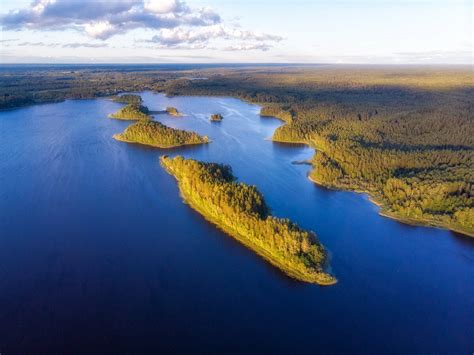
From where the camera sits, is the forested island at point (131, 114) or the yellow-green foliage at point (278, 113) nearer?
the forested island at point (131, 114)

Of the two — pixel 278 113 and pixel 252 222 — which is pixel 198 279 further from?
pixel 278 113

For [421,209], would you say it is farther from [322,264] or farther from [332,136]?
[332,136]

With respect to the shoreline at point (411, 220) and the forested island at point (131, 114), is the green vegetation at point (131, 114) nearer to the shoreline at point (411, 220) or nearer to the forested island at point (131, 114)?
the forested island at point (131, 114)

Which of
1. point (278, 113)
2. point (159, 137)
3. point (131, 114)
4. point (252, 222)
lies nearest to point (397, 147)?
point (252, 222)

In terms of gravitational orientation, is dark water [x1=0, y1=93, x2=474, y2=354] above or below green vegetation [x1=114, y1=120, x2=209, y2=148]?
below

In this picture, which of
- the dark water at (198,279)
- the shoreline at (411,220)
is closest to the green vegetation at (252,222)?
the dark water at (198,279)

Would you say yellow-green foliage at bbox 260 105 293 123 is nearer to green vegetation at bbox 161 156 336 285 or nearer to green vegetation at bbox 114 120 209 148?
green vegetation at bbox 114 120 209 148

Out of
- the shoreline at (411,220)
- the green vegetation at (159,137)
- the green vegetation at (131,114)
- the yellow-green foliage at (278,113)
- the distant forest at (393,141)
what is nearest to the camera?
the shoreline at (411,220)

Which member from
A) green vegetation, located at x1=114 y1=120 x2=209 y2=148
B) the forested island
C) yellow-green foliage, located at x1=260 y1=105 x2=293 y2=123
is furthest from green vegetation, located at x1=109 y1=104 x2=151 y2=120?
yellow-green foliage, located at x1=260 y1=105 x2=293 y2=123
